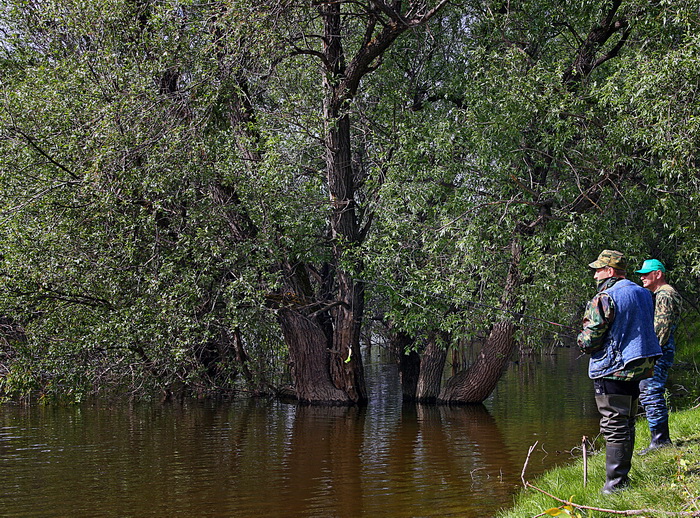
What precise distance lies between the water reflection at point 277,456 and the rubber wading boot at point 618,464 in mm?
1834

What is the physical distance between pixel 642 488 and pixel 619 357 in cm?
90

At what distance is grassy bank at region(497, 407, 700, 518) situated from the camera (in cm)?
436

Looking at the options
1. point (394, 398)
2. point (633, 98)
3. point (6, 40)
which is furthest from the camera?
point (394, 398)

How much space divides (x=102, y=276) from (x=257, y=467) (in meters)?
5.30

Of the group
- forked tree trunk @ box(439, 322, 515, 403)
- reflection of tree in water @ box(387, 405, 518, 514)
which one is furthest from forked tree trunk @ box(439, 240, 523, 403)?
reflection of tree in water @ box(387, 405, 518, 514)

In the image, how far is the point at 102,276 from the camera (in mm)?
12430

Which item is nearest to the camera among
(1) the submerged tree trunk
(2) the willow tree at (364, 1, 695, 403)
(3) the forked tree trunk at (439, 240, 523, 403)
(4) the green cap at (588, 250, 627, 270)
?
(4) the green cap at (588, 250, 627, 270)

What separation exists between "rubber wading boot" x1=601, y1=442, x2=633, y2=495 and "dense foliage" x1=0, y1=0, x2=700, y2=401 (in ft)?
20.2

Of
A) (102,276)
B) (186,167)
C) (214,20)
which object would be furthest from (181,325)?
(214,20)

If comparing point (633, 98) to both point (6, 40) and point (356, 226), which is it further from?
point (6, 40)

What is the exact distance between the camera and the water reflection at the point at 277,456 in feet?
23.4

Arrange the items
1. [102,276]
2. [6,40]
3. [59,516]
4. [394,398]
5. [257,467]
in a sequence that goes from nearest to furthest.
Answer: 1. [59,516]
2. [257,467]
3. [102,276]
4. [6,40]
5. [394,398]

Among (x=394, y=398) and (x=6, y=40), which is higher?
(x=6, y=40)

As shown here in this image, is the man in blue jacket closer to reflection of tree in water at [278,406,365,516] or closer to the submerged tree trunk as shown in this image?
reflection of tree in water at [278,406,365,516]
